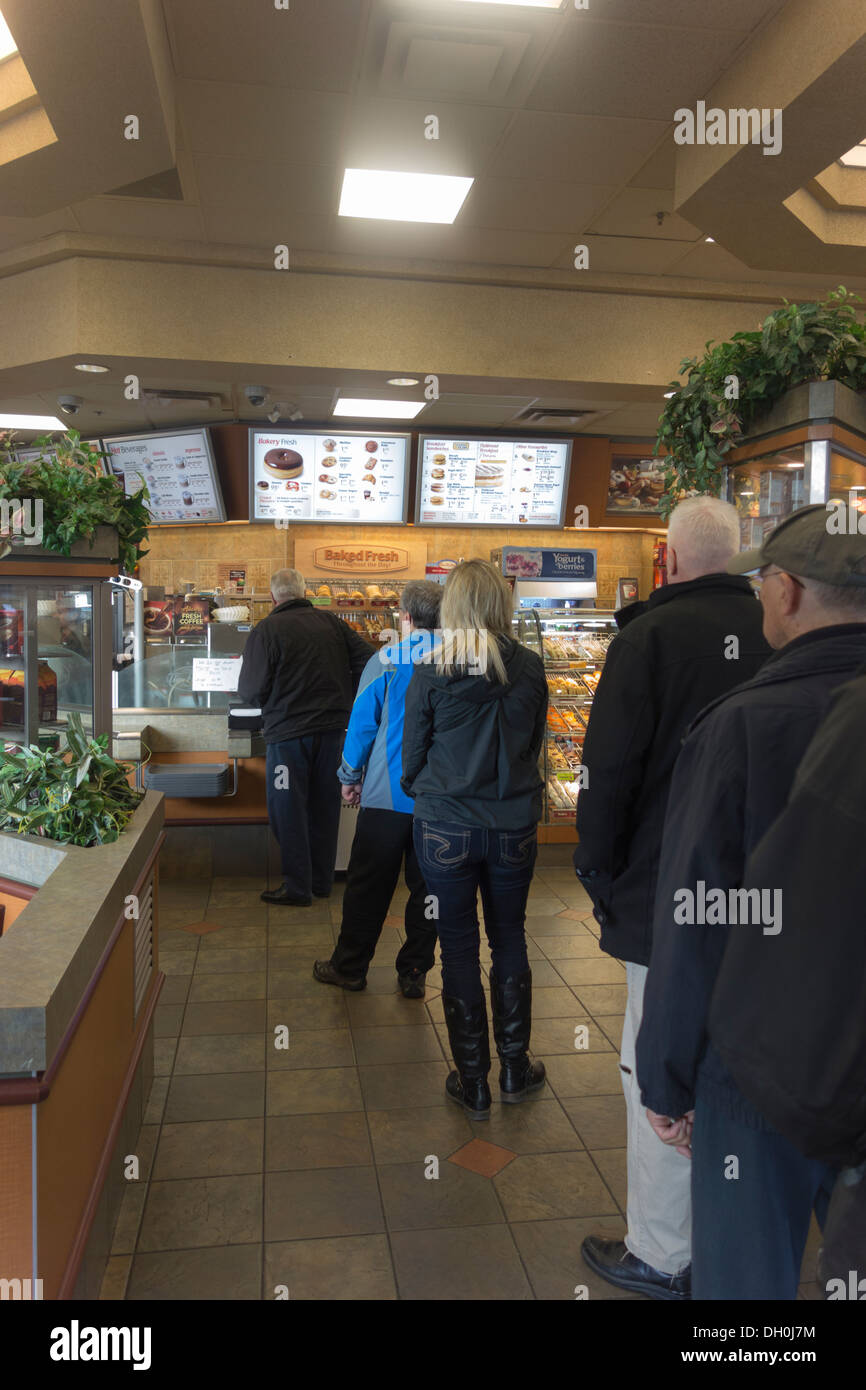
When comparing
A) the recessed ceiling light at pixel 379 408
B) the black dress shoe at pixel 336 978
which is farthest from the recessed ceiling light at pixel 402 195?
the black dress shoe at pixel 336 978

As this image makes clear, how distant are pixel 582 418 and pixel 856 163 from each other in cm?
352

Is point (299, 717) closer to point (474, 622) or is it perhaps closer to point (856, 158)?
point (474, 622)

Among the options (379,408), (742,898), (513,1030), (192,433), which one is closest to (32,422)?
(192,433)

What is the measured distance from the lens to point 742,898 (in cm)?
133

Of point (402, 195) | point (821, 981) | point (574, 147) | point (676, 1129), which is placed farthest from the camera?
point (402, 195)

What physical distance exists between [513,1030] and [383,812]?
105cm

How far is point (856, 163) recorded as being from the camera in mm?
4242

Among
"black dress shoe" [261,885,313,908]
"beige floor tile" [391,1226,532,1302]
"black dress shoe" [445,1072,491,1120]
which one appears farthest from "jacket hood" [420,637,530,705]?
"black dress shoe" [261,885,313,908]

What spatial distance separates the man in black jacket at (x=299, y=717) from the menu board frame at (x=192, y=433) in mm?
3332

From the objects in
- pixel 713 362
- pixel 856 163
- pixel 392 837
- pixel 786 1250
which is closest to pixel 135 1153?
pixel 392 837

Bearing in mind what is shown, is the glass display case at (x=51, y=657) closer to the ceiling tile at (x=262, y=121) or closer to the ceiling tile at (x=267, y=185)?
the ceiling tile at (x=262, y=121)

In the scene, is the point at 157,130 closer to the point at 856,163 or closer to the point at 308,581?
the point at 856,163

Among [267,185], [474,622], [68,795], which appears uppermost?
[267,185]

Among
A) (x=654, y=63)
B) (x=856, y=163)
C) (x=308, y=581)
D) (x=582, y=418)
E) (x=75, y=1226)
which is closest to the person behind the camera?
(x=75, y=1226)
